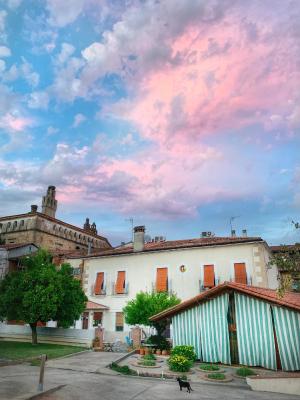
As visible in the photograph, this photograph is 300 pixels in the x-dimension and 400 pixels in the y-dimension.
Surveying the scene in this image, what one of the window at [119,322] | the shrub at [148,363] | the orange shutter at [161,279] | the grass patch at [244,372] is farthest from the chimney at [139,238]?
the grass patch at [244,372]

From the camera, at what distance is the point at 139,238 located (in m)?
31.0

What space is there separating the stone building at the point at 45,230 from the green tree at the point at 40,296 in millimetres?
13145

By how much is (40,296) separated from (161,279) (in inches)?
396

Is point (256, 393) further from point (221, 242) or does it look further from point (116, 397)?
point (221, 242)

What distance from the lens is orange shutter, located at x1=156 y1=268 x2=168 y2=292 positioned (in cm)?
2838

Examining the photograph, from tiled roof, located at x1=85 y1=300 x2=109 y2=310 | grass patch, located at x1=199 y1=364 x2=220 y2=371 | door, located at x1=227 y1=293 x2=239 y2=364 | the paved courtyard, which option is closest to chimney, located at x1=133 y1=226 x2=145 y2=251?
tiled roof, located at x1=85 y1=300 x2=109 y2=310

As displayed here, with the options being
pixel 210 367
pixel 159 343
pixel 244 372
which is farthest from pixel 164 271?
pixel 244 372

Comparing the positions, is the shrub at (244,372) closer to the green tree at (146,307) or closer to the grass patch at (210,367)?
the grass patch at (210,367)

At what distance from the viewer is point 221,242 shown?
89.1 feet

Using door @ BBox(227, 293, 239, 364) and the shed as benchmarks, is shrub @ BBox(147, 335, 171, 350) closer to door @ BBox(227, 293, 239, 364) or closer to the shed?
the shed

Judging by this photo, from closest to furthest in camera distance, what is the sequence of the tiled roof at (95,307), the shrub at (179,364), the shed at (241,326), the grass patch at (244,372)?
1. the grass patch at (244,372)
2. the shrub at (179,364)
3. the shed at (241,326)
4. the tiled roof at (95,307)

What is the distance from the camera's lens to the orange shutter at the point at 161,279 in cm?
2838

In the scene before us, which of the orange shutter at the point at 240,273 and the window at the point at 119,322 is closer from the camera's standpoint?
the orange shutter at the point at 240,273

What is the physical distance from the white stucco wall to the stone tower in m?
16.1
